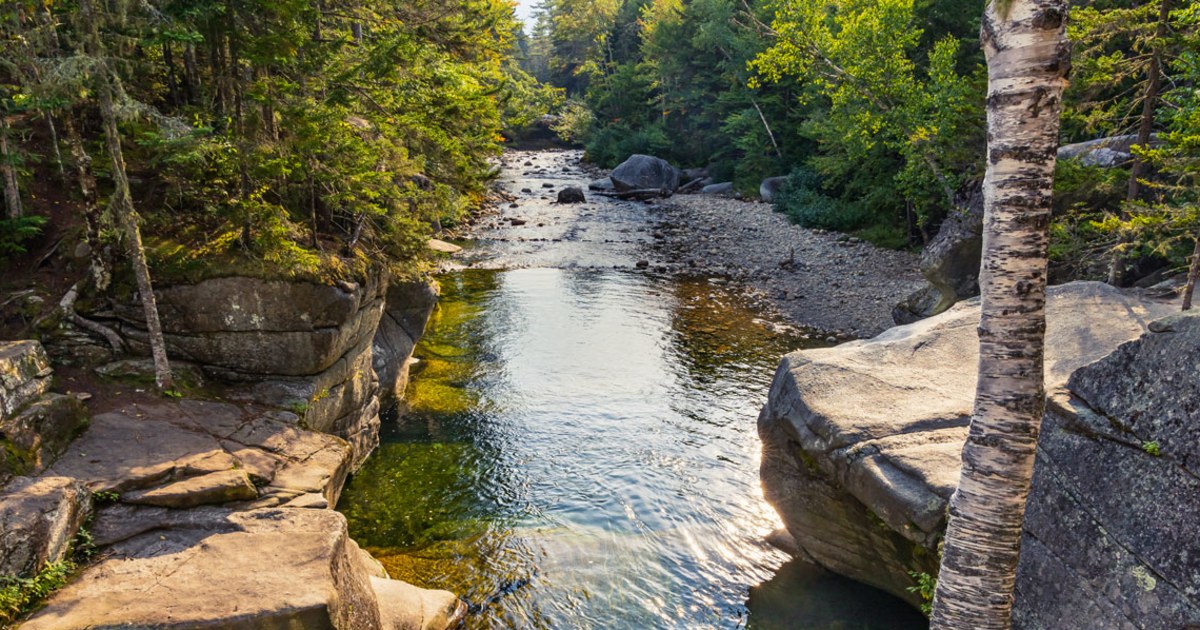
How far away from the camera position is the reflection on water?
9.54 metres

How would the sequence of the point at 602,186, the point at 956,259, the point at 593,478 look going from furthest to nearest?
the point at 602,186 < the point at 956,259 < the point at 593,478

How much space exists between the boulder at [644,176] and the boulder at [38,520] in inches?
1641

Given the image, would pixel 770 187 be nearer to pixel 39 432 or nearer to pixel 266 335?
pixel 266 335

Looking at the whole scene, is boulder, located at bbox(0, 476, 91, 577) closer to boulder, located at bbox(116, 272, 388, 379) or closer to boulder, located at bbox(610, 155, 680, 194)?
boulder, located at bbox(116, 272, 388, 379)

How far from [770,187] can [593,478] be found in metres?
33.8

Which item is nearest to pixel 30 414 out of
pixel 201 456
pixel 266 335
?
pixel 201 456

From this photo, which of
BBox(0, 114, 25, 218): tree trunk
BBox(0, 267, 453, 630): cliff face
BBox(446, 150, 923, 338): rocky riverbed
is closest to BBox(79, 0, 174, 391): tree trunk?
BBox(0, 267, 453, 630): cliff face

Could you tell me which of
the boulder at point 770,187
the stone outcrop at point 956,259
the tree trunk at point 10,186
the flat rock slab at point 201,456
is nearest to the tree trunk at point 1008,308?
the flat rock slab at point 201,456

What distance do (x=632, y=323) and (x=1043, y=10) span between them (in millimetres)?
17848

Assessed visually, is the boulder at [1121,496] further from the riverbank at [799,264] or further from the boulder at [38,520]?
the riverbank at [799,264]

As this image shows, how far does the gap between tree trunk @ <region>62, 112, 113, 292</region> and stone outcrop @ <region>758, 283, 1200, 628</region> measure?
11.4 meters

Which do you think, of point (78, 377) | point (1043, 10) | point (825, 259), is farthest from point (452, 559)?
point (825, 259)

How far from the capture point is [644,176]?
1892 inches

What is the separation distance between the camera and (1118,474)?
19.2ft
